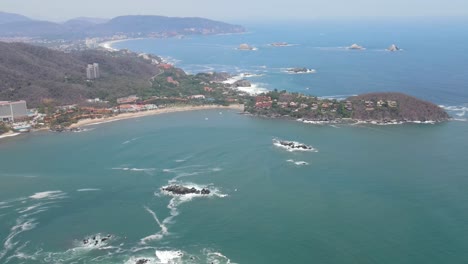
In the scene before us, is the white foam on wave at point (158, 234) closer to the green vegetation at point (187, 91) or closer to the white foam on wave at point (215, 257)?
the white foam on wave at point (215, 257)

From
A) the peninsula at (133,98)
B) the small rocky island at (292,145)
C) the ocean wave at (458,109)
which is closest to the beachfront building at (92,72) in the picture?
the peninsula at (133,98)

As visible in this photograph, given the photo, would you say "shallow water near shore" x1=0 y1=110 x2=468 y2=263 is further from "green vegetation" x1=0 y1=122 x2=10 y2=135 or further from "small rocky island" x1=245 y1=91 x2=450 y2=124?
"small rocky island" x1=245 y1=91 x2=450 y2=124

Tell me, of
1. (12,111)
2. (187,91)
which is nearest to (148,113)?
(187,91)

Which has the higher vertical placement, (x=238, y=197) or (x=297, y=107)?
(x=297, y=107)

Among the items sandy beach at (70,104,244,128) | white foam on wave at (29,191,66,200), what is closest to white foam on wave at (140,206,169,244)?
white foam on wave at (29,191,66,200)

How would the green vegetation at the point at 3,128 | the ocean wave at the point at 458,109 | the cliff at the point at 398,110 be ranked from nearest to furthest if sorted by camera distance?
the green vegetation at the point at 3,128, the cliff at the point at 398,110, the ocean wave at the point at 458,109

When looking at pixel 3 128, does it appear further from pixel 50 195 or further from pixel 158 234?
pixel 158 234

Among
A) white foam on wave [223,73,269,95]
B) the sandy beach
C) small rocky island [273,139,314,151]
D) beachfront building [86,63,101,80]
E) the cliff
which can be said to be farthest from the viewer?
beachfront building [86,63,101,80]
